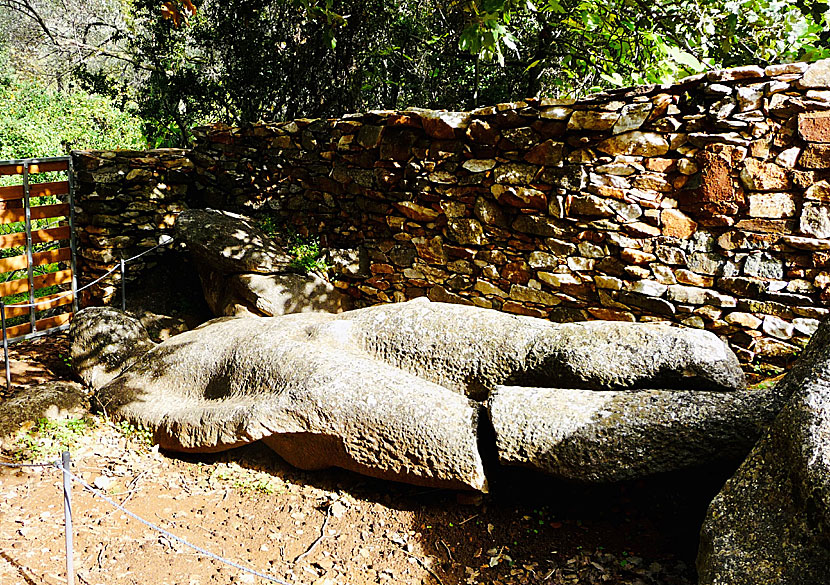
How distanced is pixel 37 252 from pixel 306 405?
178 inches

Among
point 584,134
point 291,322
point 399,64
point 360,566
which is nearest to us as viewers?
point 360,566

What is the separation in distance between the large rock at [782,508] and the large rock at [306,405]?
1129mm

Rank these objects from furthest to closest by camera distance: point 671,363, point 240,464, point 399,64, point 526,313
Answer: point 399,64 → point 526,313 → point 240,464 → point 671,363

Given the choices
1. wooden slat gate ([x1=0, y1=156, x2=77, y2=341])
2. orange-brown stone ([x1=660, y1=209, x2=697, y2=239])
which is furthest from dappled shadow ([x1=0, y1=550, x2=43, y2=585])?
orange-brown stone ([x1=660, y1=209, x2=697, y2=239])

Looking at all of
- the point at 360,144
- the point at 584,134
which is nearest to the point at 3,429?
the point at 360,144

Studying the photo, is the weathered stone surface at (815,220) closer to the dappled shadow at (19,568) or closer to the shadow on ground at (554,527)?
the shadow on ground at (554,527)

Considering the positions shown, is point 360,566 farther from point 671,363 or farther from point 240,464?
point 671,363

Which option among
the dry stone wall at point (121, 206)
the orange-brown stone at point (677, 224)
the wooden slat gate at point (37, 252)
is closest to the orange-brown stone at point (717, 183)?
the orange-brown stone at point (677, 224)

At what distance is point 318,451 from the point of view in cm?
334

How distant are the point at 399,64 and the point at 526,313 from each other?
4.33 m

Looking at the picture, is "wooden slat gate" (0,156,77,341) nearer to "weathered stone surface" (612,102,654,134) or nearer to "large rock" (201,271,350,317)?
"large rock" (201,271,350,317)

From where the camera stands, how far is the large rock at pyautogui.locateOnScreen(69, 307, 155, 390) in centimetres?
462

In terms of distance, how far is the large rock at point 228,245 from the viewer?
586cm

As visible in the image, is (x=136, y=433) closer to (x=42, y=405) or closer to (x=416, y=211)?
(x=42, y=405)
